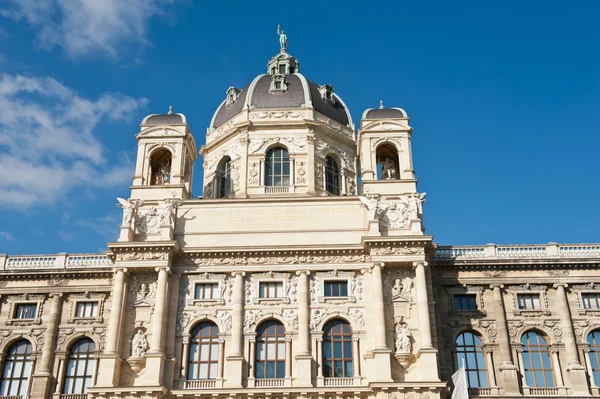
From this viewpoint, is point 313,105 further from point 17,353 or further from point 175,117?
point 17,353

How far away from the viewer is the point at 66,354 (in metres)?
38.7

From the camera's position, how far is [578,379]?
3719 cm

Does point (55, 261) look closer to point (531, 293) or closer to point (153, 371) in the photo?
point (153, 371)

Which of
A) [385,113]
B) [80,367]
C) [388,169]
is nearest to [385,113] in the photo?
[385,113]

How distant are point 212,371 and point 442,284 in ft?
41.9

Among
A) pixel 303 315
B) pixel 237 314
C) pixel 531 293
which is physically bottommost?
pixel 303 315

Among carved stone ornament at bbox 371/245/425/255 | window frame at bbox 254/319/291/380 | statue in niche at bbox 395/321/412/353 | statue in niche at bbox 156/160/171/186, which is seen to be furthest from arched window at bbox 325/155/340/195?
statue in niche at bbox 395/321/412/353

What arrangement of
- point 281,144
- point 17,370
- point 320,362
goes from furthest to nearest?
point 281,144, point 17,370, point 320,362

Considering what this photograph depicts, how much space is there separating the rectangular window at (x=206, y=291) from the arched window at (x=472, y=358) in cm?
1251

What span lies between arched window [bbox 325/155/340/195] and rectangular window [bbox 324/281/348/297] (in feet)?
29.7

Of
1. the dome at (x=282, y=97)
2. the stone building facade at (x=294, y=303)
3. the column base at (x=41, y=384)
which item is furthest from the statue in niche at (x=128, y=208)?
the dome at (x=282, y=97)

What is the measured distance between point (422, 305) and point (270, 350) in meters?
7.55

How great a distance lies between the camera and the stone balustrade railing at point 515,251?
133 feet

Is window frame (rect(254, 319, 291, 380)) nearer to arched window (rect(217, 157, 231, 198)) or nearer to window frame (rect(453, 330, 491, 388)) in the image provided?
window frame (rect(453, 330, 491, 388))
